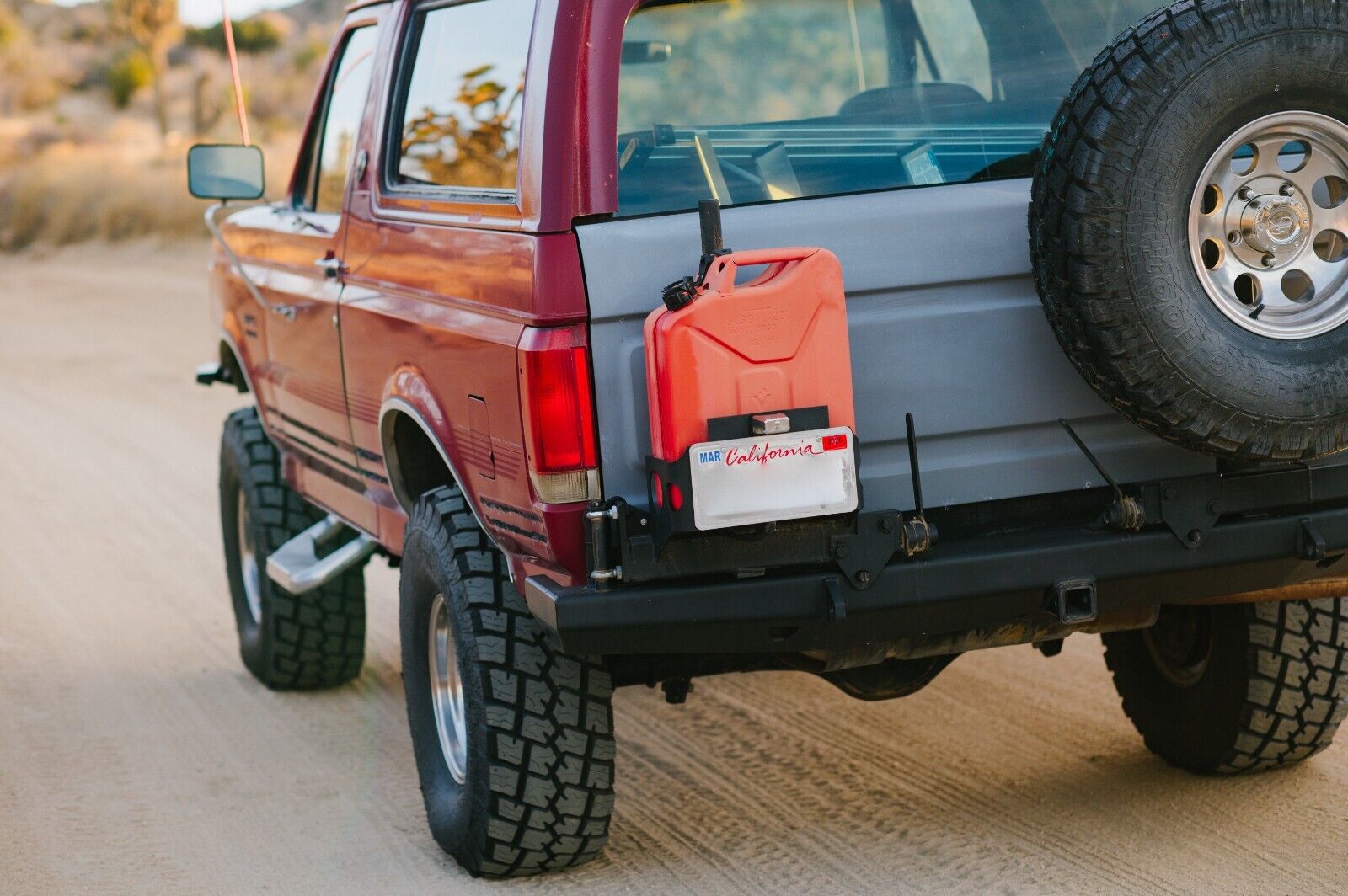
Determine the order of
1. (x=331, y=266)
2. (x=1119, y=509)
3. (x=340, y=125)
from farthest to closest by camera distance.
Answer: (x=340, y=125) < (x=331, y=266) < (x=1119, y=509)

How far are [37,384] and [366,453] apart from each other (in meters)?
9.86

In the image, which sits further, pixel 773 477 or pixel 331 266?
pixel 331 266

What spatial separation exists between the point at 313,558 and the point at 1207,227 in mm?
3123

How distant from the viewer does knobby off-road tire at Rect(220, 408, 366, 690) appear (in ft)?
18.8

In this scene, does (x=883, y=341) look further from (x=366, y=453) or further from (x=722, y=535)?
(x=366, y=453)

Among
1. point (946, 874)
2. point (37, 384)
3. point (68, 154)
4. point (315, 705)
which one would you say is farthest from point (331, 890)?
point (68, 154)

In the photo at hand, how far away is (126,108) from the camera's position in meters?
50.8

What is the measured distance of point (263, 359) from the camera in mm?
5602

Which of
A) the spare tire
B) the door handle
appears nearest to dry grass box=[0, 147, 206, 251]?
the door handle

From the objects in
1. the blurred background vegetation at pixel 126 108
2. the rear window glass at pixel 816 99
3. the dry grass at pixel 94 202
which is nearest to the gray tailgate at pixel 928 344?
the rear window glass at pixel 816 99

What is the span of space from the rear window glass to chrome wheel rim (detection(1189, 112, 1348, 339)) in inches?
18.0

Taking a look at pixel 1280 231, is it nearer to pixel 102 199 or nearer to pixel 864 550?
pixel 864 550

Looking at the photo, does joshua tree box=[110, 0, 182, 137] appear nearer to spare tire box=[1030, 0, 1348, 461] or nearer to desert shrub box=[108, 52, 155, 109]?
desert shrub box=[108, 52, 155, 109]

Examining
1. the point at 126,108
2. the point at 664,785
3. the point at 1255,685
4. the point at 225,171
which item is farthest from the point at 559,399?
the point at 126,108
